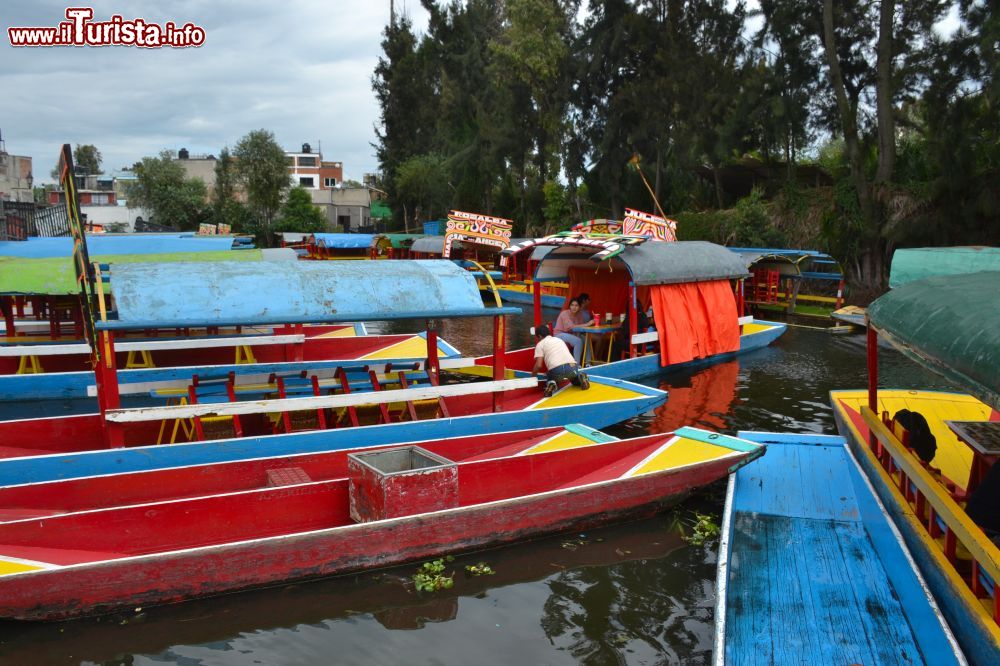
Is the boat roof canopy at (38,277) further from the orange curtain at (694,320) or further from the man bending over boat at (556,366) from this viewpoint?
the orange curtain at (694,320)

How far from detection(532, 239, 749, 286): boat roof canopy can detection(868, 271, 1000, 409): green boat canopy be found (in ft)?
24.1

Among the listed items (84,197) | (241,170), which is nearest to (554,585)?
(241,170)

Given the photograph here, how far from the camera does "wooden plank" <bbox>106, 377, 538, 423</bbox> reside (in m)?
7.45

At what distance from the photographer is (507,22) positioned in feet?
150

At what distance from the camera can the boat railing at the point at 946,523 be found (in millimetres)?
4168

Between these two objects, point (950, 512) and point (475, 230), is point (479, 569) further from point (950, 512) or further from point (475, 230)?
point (475, 230)

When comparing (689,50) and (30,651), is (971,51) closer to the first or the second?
(689,50)

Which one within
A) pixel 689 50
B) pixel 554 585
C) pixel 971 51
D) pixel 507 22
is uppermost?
pixel 507 22

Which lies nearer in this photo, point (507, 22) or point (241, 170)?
point (507, 22)

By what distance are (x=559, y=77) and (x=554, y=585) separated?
110ft

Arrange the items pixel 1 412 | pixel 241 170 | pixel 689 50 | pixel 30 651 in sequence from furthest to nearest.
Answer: pixel 241 170
pixel 689 50
pixel 1 412
pixel 30 651

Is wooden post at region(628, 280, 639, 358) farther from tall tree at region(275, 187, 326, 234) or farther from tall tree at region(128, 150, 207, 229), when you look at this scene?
tall tree at region(128, 150, 207, 229)

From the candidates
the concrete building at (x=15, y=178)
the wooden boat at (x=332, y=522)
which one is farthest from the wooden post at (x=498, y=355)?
the concrete building at (x=15, y=178)

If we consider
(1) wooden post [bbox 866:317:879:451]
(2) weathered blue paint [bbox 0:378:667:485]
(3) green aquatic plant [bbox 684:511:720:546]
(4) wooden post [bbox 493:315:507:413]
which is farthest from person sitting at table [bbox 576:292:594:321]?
(1) wooden post [bbox 866:317:879:451]
